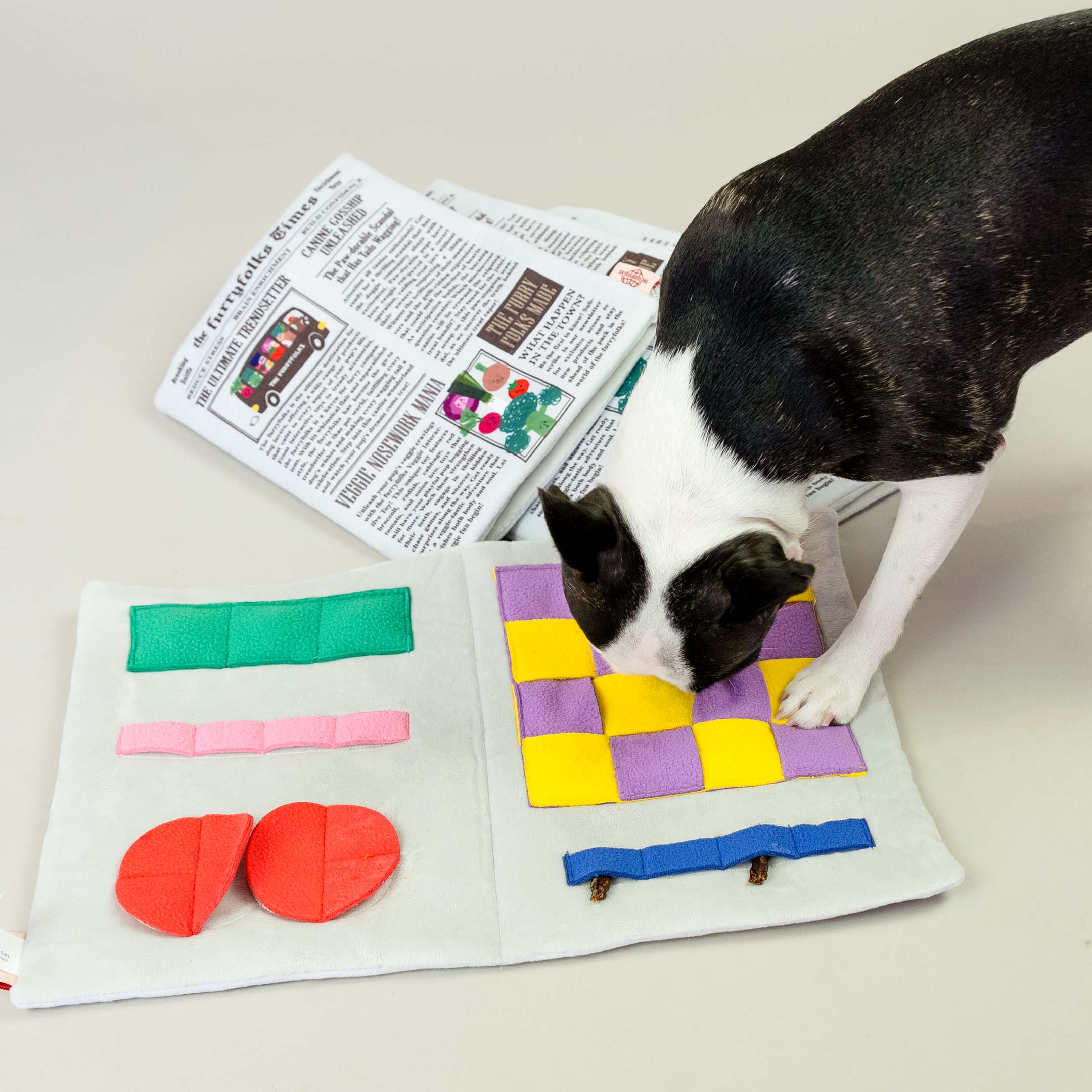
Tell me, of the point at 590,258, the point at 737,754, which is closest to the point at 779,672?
the point at 737,754

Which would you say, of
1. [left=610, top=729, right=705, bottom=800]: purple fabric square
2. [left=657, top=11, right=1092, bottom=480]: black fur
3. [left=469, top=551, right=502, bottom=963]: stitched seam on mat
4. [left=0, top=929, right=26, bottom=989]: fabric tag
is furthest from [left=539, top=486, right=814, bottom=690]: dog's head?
[left=0, top=929, right=26, bottom=989]: fabric tag

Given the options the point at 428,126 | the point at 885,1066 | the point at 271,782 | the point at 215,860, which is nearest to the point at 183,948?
the point at 215,860

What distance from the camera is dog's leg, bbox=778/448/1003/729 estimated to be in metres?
2.05

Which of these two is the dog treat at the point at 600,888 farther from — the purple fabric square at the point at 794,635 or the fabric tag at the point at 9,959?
the fabric tag at the point at 9,959

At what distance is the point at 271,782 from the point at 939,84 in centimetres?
164

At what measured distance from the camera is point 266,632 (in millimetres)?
2301

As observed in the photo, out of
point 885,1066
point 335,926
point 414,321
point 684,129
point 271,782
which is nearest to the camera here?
point 885,1066

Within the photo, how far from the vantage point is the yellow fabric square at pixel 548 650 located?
7.36 feet

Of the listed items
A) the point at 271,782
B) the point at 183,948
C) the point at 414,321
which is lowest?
the point at 183,948

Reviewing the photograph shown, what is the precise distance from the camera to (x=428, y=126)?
368 centimetres

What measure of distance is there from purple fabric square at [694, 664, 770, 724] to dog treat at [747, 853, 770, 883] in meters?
0.29

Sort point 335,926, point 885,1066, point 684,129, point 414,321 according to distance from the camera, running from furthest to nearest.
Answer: point 684,129
point 414,321
point 335,926
point 885,1066

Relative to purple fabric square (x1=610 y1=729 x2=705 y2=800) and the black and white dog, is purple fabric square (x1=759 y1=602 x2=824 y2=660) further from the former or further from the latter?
the black and white dog

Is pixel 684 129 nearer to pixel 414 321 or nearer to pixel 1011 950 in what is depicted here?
pixel 414 321
